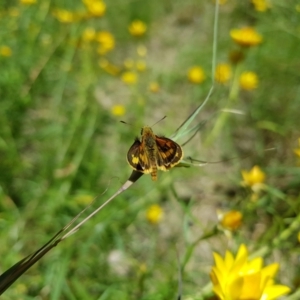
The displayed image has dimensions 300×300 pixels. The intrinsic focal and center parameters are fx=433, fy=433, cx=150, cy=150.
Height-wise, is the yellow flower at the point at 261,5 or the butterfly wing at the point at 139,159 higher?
the butterfly wing at the point at 139,159

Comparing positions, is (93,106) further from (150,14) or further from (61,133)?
(150,14)

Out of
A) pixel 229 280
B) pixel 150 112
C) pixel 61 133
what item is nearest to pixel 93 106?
pixel 61 133

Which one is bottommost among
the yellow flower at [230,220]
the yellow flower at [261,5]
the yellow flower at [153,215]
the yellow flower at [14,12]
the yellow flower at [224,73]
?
the yellow flower at [153,215]

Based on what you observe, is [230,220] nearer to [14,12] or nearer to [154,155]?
[154,155]

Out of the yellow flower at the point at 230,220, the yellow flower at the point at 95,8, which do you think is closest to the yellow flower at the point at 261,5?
the yellow flower at the point at 95,8

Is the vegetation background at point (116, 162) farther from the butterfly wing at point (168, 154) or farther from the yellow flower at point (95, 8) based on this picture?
the butterfly wing at point (168, 154)

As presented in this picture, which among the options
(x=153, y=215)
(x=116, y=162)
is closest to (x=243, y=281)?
(x=153, y=215)
